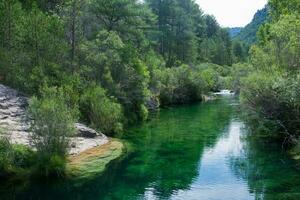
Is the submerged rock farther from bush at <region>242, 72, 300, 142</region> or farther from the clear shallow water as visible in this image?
bush at <region>242, 72, 300, 142</region>

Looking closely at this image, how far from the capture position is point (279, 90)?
32.1 m

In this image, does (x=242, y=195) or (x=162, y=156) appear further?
(x=162, y=156)

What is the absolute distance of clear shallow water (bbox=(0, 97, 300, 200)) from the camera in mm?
23766

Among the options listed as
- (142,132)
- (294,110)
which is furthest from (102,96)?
(294,110)

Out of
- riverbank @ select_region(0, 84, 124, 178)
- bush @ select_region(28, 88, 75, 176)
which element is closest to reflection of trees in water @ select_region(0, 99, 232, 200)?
riverbank @ select_region(0, 84, 124, 178)

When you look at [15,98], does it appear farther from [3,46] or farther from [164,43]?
[164,43]

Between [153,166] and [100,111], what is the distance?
399 inches

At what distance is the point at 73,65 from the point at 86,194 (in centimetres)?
1978

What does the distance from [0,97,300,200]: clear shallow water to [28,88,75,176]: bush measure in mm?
1229

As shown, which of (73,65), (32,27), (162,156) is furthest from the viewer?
(73,65)

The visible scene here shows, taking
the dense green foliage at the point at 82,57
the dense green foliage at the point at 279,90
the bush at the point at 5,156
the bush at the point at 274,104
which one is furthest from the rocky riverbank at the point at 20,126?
the dense green foliage at the point at 279,90

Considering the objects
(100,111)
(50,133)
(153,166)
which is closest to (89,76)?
(100,111)

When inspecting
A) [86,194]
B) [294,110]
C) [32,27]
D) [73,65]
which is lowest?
[86,194]

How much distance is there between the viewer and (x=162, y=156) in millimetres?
33375
